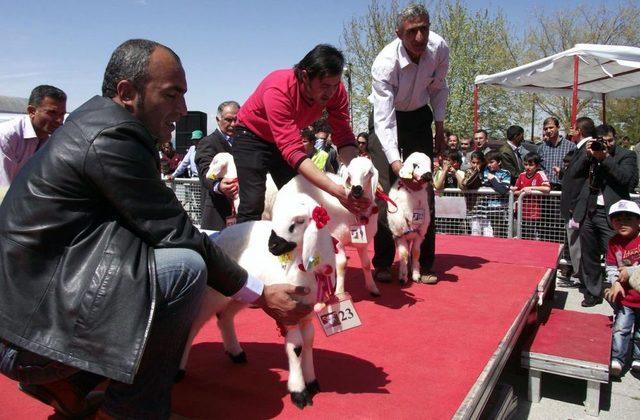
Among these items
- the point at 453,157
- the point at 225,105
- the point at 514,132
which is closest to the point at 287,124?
the point at 225,105

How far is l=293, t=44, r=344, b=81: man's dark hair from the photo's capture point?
295cm

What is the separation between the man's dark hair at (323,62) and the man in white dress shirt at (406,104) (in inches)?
50.0

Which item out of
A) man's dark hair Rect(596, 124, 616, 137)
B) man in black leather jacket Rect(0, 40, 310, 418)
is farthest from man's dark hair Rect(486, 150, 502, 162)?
man in black leather jacket Rect(0, 40, 310, 418)

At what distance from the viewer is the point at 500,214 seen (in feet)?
24.4

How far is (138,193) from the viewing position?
184 cm

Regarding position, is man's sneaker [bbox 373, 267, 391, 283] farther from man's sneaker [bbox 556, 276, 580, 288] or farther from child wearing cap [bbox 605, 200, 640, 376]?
man's sneaker [bbox 556, 276, 580, 288]

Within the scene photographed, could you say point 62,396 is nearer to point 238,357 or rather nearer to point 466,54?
point 238,357

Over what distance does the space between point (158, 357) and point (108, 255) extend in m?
0.43

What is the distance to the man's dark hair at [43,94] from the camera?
151 inches

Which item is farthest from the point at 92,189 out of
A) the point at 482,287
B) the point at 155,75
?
the point at 482,287

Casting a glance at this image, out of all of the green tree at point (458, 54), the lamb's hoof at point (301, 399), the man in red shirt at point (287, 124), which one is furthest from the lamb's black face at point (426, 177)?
the green tree at point (458, 54)

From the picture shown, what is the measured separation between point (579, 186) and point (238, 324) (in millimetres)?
4359

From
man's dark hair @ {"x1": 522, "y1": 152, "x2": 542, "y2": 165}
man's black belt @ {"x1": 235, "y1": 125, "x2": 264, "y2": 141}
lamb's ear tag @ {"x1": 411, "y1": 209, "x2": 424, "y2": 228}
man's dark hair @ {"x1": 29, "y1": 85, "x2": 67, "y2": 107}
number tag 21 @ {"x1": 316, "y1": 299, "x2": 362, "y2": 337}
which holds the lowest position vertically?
number tag 21 @ {"x1": 316, "y1": 299, "x2": 362, "y2": 337}

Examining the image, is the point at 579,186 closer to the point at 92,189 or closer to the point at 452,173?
the point at 452,173
